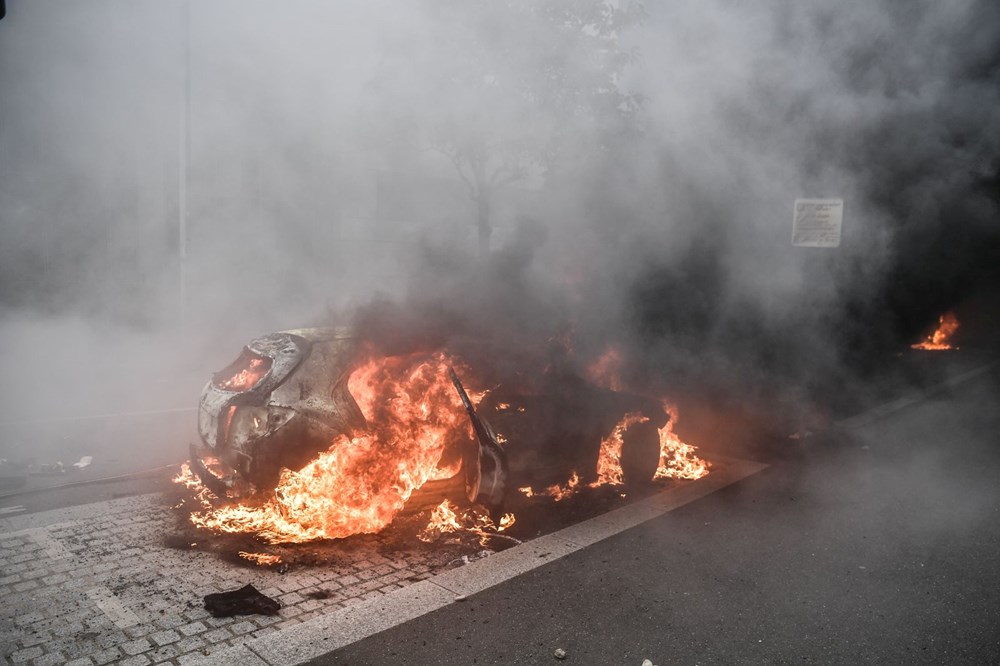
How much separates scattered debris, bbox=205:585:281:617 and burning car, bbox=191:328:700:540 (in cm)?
70

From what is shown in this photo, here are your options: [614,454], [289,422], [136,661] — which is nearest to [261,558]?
[289,422]

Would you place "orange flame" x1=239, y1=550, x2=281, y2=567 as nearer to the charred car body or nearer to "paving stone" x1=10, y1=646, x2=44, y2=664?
the charred car body

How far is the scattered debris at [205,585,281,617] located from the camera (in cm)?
317

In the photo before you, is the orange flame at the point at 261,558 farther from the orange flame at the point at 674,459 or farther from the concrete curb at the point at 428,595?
the orange flame at the point at 674,459

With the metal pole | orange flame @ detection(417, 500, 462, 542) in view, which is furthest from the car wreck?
the metal pole

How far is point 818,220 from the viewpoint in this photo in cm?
548

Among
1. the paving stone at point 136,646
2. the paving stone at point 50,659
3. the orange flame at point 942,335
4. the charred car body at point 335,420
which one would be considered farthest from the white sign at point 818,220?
the orange flame at point 942,335

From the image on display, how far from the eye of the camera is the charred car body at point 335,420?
159 inches

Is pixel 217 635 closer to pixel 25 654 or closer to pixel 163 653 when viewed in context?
pixel 163 653

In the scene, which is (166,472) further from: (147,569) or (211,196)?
(211,196)

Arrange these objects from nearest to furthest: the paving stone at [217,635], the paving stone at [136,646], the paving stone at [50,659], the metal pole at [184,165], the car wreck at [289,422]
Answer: the paving stone at [50,659] < the paving stone at [136,646] < the paving stone at [217,635] < the car wreck at [289,422] < the metal pole at [184,165]

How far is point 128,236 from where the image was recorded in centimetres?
737

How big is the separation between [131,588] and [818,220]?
17.9ft

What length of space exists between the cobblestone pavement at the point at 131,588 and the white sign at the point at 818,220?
396 centimetres
